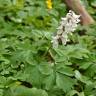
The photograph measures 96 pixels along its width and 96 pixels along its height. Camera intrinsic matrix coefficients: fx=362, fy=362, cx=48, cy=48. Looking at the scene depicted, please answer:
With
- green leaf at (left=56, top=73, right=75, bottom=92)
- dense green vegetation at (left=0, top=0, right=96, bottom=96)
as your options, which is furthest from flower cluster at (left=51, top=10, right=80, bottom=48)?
green leaf at (left=56, top=73, right=75, bottom=92)

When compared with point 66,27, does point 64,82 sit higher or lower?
lower

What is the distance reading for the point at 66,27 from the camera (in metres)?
2.55

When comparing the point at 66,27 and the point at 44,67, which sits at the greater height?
the point at 66,27

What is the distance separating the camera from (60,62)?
2.65 m

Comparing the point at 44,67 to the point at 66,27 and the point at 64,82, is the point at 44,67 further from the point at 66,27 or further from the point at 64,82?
the point at 66,27

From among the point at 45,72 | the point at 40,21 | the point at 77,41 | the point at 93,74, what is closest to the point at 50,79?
the point at 45,72

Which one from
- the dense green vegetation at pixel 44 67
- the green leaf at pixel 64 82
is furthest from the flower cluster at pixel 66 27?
the green leaf at pixel 64 82

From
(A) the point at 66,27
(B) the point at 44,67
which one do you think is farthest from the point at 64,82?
(A) the point at 66,27

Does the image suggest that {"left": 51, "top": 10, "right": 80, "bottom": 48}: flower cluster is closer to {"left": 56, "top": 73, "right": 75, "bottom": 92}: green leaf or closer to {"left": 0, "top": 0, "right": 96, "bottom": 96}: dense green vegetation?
{"left": 0, "top": 0, "right": 96, "bottom": 96}: dense green vegetation

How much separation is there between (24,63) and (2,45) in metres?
0.40

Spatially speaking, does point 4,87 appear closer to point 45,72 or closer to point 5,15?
point 45,72

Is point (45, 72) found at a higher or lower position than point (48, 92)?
higher

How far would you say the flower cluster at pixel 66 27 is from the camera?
2529 millimetres

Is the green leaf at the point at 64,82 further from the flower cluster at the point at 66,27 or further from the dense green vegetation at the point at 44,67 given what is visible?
the flower cluster at the point at 66,27
